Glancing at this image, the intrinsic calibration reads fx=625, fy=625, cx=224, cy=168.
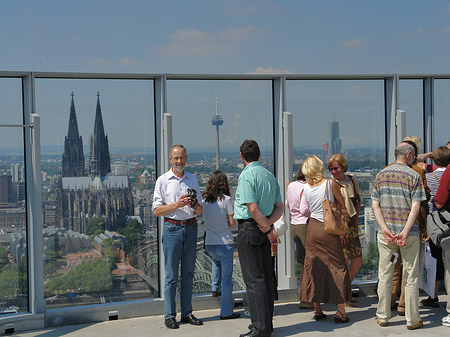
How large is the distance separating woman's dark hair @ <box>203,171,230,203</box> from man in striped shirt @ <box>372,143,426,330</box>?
1.51 meters

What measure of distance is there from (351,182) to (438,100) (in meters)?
2.06

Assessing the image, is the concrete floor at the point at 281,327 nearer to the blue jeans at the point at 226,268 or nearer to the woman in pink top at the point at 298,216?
the blue jeans at the point at 226,268

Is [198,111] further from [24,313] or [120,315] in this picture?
A: [24,313]

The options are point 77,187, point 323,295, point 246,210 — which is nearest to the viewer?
point 246,210

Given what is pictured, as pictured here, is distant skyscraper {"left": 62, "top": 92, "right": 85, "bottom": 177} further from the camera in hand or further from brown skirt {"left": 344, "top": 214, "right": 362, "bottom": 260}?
brown skirt {"left": 344, "top": 214, "right": 362, "bottom": 260}

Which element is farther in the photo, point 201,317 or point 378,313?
point 201,317

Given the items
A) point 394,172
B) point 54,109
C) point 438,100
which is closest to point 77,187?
point 54,109

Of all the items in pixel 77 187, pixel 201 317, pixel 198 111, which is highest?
pixel 198 111

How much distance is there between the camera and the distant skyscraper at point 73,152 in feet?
21.7

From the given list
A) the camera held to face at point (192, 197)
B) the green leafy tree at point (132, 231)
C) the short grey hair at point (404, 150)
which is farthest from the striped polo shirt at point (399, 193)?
the green leafy tree at point (132, 231)

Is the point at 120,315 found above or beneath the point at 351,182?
beneath

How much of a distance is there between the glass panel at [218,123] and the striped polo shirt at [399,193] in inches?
66.1

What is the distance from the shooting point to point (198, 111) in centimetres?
711

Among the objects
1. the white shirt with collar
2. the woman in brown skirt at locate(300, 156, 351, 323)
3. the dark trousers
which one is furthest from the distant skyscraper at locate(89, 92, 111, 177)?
the woman in brown skirt at locate(300, 156, 351, 323)
